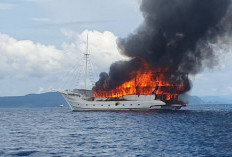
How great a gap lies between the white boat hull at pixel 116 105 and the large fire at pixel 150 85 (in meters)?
6.40

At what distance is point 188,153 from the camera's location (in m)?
56.2

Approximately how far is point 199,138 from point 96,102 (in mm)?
107295

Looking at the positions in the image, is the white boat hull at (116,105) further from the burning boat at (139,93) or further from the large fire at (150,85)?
the large fire at (150,85)

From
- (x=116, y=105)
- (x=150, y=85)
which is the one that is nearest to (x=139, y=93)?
(x=150, y=85)

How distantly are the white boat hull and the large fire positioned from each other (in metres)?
6.40

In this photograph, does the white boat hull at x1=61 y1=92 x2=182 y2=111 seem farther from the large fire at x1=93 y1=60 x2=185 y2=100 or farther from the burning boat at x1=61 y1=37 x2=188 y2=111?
the large fire at x1=93 y1=60 x2=185 y2=100

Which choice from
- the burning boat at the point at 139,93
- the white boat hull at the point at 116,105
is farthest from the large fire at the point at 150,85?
the white boat hull at the point at 116,105

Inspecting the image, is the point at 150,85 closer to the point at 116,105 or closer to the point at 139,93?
the point at 139,93

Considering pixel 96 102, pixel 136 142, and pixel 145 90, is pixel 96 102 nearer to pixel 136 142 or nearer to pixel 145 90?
pixel 145 90

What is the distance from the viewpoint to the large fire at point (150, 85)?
588 feet

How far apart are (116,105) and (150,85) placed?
1992 centimetres

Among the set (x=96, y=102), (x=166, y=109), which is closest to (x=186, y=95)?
(x=166, y=109)

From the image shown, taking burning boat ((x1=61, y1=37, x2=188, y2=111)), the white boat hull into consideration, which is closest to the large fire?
burning boat ((x1=61, y1=37, x2=188, y2=111))

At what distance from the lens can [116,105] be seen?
574 ft
